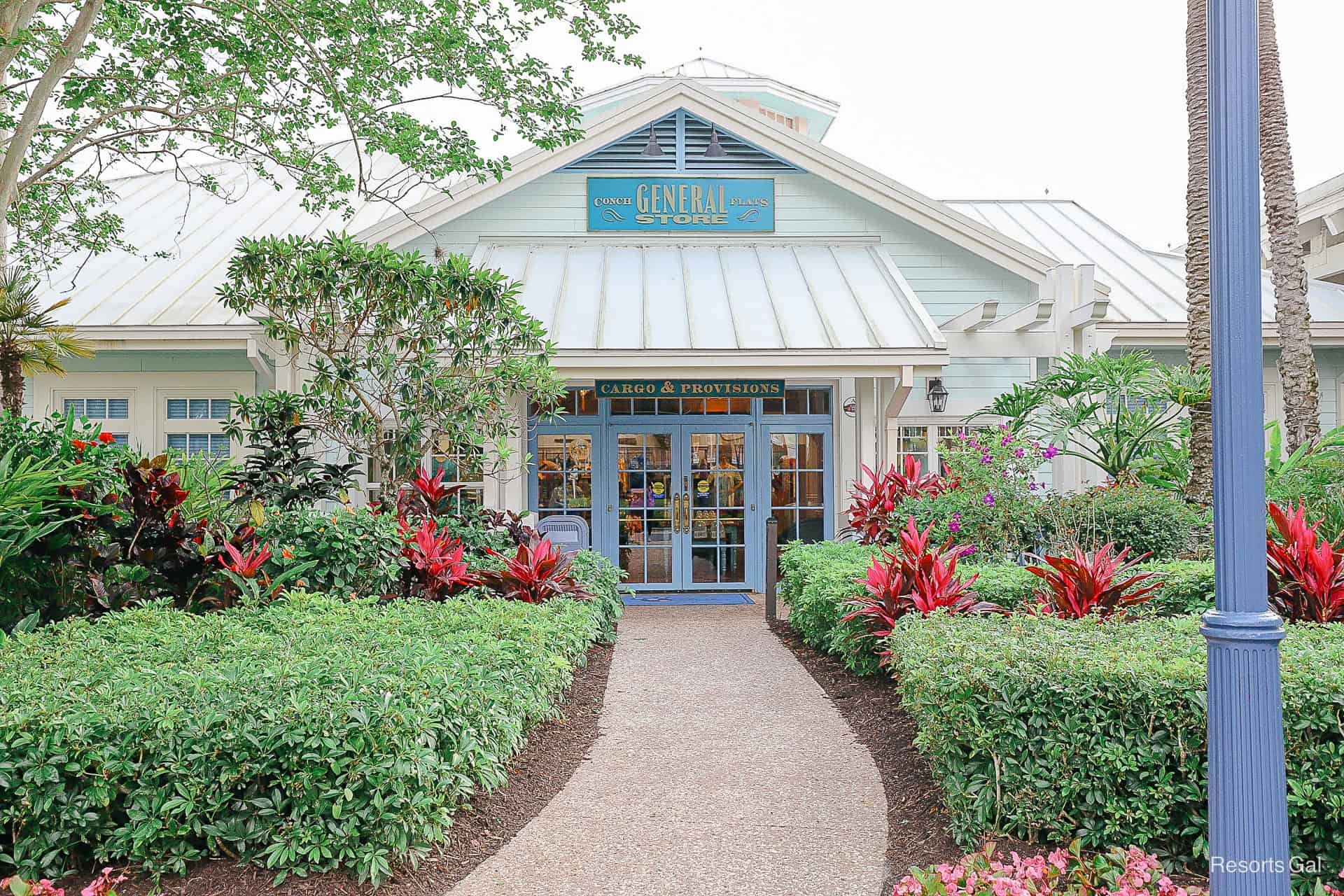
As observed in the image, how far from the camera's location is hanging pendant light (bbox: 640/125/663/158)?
12344 mm

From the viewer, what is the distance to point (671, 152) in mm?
12438

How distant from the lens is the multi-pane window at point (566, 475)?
12.3m

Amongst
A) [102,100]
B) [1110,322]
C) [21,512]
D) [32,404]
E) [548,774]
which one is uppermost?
[102,100]

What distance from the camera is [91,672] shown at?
422 centimetres

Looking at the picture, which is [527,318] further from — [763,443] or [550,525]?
[763,443]

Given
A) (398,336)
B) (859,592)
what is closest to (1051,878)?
(859,592)

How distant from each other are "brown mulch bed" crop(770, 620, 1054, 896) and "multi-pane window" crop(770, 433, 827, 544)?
15.5ft

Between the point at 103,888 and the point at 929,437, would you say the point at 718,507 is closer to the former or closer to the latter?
the point at 929,437

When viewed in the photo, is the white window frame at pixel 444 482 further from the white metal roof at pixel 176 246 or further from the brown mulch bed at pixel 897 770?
the brown mulch bed at pixel 897 770

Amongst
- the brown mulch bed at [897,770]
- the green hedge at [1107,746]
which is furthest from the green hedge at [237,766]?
the green hedge at [1107,746]

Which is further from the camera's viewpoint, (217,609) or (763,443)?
(763,443)

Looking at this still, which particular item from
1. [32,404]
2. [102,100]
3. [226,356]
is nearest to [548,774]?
[102,100]

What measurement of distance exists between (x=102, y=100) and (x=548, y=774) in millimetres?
7709

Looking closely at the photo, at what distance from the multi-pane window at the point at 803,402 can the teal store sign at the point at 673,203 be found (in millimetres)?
2234
